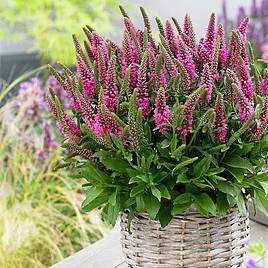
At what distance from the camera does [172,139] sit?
30.4 inches

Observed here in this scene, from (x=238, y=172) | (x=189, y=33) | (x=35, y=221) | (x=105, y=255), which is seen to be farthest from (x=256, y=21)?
(x=238, y=172)

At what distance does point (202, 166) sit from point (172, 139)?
5 centimetres

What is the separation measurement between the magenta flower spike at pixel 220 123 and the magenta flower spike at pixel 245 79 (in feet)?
0.15

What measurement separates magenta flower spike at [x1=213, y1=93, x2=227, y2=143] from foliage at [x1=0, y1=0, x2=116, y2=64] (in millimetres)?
2039

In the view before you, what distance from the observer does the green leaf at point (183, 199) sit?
80cm

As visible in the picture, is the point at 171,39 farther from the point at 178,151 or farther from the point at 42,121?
the point at 42,121

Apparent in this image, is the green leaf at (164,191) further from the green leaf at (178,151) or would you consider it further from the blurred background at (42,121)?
the blurred background at (42,121)

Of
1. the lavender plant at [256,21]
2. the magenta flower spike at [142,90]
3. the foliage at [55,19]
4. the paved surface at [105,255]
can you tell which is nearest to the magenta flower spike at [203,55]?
the magenta flower spike at [142,90]

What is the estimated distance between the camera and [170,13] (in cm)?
294

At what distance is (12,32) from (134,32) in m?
2.25

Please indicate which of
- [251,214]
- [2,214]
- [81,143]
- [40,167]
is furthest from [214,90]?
[40,167]

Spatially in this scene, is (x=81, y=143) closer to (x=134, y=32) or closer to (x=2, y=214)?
(x=134, y=32)

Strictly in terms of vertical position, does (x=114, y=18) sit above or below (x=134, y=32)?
above

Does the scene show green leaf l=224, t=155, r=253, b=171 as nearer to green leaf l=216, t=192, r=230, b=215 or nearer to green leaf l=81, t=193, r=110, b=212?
green leaf l=216, t=192, r=230, b=215
